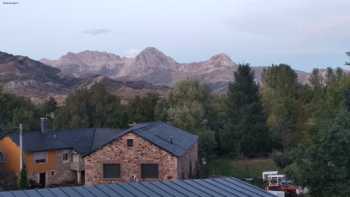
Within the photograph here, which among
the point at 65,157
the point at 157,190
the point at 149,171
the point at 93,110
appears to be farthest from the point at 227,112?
the point at 157,190

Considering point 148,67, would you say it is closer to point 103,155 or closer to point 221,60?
point 221,60

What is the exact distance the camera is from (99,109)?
53.1 meters

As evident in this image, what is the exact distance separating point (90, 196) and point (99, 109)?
42.9 metres

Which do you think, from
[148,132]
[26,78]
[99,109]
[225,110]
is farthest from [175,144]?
[26,78]

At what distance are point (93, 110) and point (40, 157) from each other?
14.0 meters

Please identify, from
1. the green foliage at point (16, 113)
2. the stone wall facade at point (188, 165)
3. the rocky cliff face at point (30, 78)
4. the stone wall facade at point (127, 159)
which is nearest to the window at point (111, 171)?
the stone wall facade at point (127, 159)

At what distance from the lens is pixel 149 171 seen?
108ft

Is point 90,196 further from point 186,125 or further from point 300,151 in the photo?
point 186,125

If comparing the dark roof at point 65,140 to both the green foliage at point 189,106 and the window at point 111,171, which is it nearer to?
the window at point 111,171

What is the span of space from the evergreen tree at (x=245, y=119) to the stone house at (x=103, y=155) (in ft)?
26.6

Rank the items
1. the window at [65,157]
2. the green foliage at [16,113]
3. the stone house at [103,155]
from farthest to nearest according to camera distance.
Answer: the green foliage at [16,113], the window at [65,157], the stone house at [103,155]

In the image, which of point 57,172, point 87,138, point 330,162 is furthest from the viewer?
point 87,138

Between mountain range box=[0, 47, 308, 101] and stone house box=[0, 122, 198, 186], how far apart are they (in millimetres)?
38512

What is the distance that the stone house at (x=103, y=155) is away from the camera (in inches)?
1287
